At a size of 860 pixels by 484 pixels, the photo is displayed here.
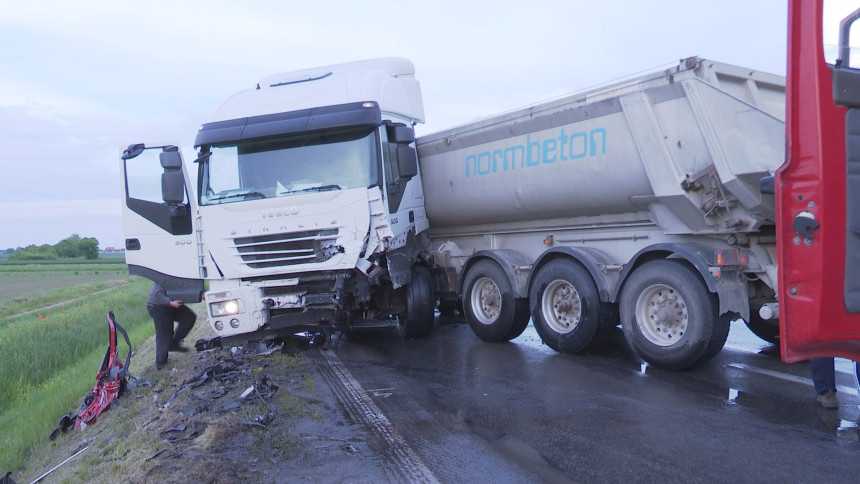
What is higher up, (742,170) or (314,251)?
(742,170)

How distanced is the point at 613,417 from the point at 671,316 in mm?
1736

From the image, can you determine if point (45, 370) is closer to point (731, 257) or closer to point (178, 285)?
point (178, 285)

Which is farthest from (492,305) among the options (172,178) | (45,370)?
(45,370)

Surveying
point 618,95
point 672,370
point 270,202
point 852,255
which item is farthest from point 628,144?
point 270,202

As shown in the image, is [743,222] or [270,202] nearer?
[743,222]

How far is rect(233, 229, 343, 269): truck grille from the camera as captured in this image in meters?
7.98

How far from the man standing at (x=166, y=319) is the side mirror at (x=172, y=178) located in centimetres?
130

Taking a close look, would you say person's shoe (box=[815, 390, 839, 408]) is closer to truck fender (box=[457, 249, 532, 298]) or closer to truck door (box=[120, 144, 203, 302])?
truck fender (box=[457, 249, 532, 298])

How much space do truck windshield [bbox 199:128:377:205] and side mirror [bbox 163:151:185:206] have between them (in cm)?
30

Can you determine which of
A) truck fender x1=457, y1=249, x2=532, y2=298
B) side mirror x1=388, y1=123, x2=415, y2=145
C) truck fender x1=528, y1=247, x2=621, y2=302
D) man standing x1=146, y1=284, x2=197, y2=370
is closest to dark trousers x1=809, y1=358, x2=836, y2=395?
truck fender x1=528, y1=247, x2=621, y2=302

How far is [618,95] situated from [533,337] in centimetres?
395

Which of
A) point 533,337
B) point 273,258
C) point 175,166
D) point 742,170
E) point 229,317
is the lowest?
point 533,337

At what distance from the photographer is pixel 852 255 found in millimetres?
3564

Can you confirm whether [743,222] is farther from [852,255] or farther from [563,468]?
[563,468]
